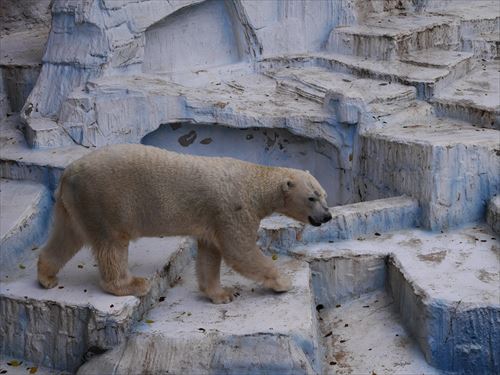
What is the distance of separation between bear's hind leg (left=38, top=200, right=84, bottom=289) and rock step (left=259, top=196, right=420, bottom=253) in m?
1.52

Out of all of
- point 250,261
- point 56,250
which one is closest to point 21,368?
point 56,250

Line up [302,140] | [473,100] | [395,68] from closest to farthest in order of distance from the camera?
[473,100]
[302,140]
[395,68]

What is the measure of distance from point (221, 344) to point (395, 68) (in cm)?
412

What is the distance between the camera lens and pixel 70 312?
532 cm

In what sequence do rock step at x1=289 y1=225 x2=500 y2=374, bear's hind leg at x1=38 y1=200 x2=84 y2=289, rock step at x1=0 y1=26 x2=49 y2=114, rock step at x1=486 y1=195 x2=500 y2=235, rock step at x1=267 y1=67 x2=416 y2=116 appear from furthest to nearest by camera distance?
rock step at x1=0 y1=26 x2=49 y2=114 < rock step at x1=267 y1=67 x2=416 y2=116 < rock step at x1=486 y1=195 x2=500 y2=235 < rock step at x1=289 y1=225 x2=500 y2=374 < bear's hind leg at x1=38 y1=200 x2=84 y2=289

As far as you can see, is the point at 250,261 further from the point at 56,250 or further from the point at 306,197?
the point at 56,250

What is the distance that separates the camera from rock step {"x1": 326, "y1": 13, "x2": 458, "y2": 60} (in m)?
8.55

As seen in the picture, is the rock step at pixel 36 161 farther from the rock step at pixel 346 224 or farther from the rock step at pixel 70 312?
the rock step at pixel 346 224

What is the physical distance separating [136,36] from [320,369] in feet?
12.4

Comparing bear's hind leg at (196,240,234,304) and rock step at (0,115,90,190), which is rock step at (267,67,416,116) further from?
bear's hind leg at (196,240,234,304)

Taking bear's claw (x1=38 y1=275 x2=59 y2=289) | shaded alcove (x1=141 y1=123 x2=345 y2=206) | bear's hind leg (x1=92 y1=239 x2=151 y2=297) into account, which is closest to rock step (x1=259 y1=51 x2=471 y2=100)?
shaded alcove (x1=141 y1=123 x2=345 y2=206)

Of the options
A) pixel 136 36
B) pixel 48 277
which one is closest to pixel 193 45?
pixel 136 36

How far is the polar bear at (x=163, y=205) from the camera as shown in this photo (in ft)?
16.8

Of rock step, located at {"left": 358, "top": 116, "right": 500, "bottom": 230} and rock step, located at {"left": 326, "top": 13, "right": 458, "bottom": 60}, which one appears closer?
rock step, located at {"left": 358, "top": 116, "right": 500, "bottom": 230}
